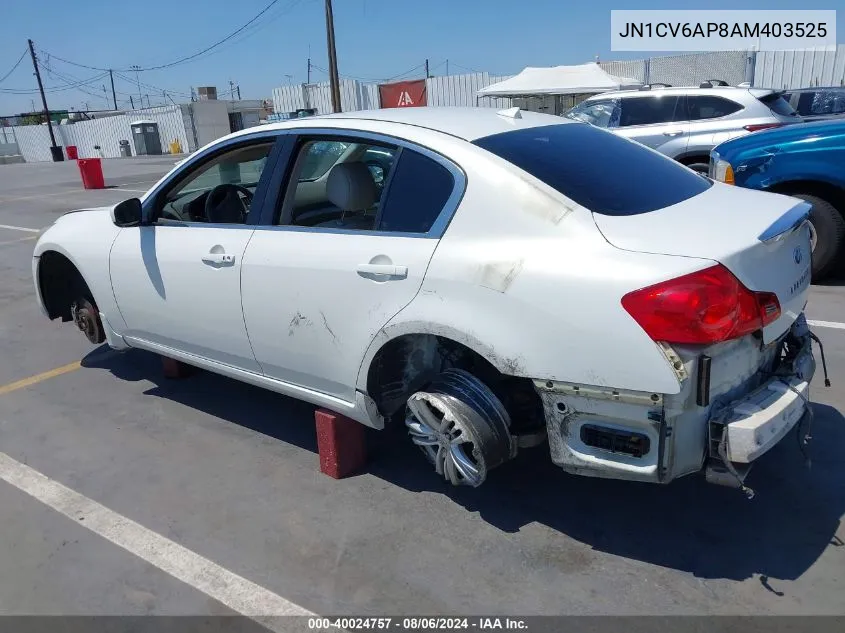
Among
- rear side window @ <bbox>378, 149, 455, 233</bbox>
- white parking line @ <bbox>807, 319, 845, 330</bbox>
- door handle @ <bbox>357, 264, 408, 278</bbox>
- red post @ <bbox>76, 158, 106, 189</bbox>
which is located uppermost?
rear side window @ <bbox>378, 149, 455, 233</bbox>

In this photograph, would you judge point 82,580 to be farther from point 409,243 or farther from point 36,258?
point 36,258

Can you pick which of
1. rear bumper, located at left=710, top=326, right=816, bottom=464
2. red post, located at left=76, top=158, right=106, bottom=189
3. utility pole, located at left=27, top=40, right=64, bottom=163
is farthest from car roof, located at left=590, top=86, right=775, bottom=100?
utility pole, located at left=27, top=40, right=64, bottom=163

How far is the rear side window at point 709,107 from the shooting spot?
872 cm

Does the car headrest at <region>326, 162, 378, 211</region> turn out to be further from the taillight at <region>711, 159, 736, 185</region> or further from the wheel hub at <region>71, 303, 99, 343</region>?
the taillight at <region>711, 159, 736, 185</region>

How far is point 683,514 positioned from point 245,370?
2201mm

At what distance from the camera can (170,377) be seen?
4.62 meters

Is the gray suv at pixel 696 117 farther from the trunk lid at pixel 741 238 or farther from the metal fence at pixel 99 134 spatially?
the metal fence at pixel 99 134

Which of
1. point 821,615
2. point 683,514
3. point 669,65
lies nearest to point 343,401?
point 683,514

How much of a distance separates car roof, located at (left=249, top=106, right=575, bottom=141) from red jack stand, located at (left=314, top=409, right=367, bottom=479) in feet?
4.52

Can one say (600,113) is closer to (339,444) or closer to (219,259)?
(219,259)

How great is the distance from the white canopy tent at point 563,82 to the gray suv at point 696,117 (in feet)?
41.0

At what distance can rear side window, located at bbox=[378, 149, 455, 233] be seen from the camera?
276 cm

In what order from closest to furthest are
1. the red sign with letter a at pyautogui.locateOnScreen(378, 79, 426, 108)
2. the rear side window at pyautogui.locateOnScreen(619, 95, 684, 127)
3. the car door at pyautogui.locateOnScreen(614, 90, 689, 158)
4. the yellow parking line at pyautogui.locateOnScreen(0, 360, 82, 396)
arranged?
the yellow parking line at pyautogui.locateOnScreen(0, 360, 82, 396), the car door at pyautogui.locateOnScreen(614, 90, 689, 158), the rear side window at pyautogui.locateOnScreen(619, 95, 684, 127), the red sign with letter a at pyautogui.locateOnScreen(378, 79, 426, 108)

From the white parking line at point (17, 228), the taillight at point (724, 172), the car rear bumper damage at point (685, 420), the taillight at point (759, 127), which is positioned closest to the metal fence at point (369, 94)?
the white parking line at point (17, 228)
